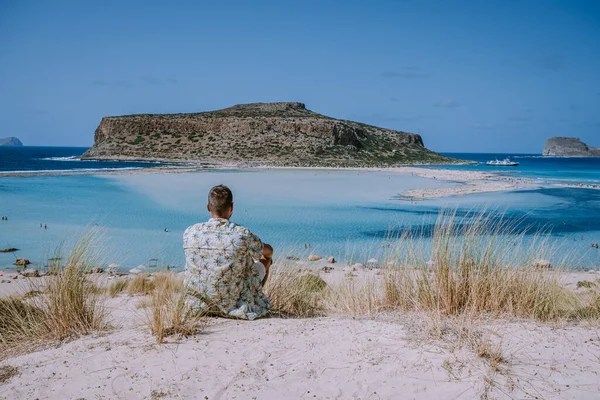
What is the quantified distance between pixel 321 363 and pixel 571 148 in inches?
8608

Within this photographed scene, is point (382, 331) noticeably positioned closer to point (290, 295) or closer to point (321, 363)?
point (321, 363)

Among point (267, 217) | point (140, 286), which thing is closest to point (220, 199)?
point (140, 286)

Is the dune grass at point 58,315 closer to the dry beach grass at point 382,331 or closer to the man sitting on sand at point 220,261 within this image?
the dry beach grass at point 382,331

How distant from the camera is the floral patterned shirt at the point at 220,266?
438cm

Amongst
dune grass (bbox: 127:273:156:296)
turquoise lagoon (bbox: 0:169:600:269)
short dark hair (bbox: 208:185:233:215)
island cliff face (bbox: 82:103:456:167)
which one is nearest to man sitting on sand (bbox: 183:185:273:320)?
short dark hair (bbox: 208:185:233:215)

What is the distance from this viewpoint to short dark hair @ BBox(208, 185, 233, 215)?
4.36 meters

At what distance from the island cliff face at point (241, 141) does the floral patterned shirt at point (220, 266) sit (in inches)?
2027

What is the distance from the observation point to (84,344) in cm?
394

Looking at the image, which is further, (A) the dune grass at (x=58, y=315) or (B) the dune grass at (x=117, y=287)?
(B) the dune grass at (x=117, y=287)

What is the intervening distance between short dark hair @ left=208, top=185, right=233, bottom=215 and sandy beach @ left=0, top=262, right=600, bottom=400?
1044 mm

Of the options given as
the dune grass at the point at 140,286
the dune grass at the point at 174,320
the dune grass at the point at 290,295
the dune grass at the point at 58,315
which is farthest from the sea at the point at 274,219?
the dune grass at the point at 174,320

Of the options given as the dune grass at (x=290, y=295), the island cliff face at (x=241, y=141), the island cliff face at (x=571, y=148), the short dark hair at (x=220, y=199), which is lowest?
the dune grass at (x=290, y=295)

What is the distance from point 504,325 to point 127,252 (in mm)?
8577

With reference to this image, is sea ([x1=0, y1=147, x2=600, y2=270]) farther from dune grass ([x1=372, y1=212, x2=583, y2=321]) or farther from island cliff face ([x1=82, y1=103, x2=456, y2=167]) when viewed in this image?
island cliff face ([x1=82, y1=103, x2=456, y2=167])
